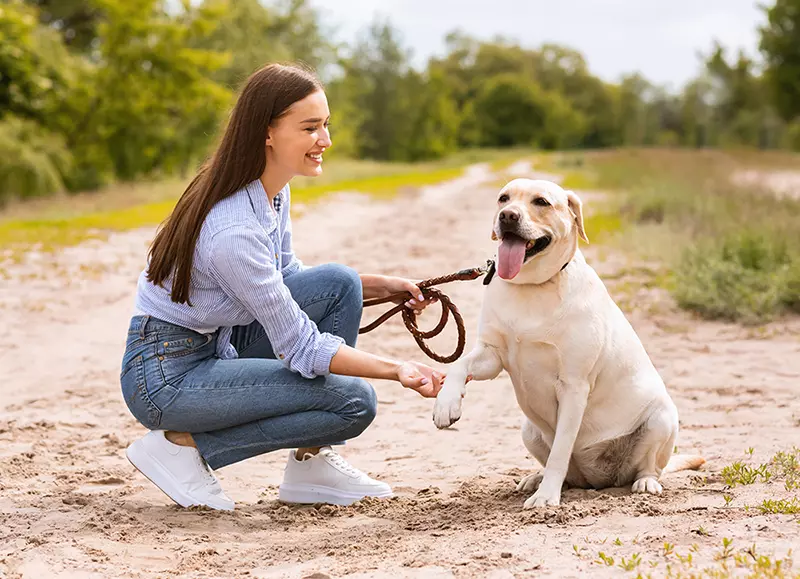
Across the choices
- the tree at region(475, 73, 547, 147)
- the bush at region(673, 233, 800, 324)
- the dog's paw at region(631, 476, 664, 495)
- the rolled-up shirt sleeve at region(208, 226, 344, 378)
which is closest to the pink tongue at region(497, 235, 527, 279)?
the rolled-up shirt sleeve at region(208, 226, 344, 378)

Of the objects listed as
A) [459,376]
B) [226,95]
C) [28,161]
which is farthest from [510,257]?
[226,95]

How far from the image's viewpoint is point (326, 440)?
418cm

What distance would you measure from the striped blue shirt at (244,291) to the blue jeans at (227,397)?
0.09m

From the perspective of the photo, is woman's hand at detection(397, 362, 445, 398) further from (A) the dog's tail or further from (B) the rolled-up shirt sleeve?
A: (A) the dog's tail

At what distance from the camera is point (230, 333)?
13.9 ft

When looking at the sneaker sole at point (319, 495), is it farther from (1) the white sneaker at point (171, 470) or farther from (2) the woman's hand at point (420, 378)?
(2) the woman's hand at point (420, 378)

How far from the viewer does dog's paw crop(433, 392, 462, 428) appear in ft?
12.5

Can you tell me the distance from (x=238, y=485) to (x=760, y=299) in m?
5.51

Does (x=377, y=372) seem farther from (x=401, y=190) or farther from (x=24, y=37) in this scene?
(x=401, y=190)

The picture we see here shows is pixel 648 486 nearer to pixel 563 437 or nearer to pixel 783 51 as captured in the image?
pixel 563 437

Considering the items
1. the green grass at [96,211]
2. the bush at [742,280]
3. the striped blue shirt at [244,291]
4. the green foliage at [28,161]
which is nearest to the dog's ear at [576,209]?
the striped blue shirt at [244,291]

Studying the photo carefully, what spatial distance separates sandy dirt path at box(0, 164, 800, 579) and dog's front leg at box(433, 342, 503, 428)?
17.2 inches

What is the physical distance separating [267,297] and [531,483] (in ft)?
4.89

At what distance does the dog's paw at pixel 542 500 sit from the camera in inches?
154
